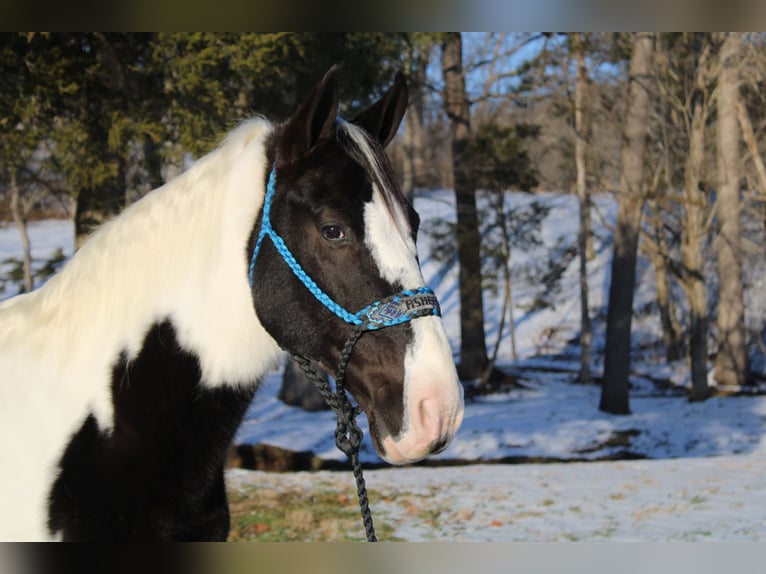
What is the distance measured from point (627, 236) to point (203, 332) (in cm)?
1103

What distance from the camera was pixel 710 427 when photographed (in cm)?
1172

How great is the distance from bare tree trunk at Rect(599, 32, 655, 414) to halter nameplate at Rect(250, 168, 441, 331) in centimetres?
1083

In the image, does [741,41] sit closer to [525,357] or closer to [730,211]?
[730,211]

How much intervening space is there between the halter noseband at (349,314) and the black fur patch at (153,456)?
256mm

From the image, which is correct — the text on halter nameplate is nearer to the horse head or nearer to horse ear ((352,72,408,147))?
the horse head

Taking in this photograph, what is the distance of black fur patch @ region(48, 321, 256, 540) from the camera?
1.93m

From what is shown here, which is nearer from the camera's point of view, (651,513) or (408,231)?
(408,231)

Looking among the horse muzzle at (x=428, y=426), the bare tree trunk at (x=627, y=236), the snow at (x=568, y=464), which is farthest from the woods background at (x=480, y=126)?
the horse muzzle at (x=428, y=426)

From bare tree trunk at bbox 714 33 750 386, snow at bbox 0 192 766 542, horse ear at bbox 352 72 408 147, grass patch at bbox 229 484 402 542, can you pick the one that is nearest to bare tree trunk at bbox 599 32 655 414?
snow at bbox 0 192 766 542

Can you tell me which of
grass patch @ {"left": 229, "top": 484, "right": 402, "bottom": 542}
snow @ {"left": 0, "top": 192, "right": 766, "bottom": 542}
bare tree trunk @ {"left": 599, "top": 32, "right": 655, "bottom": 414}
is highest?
bare tree trunk @ {"left": 599, "top": 32, "right": 655, "bottom": 414}

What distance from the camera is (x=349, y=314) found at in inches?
76.3

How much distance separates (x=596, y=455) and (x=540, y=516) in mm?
3868
